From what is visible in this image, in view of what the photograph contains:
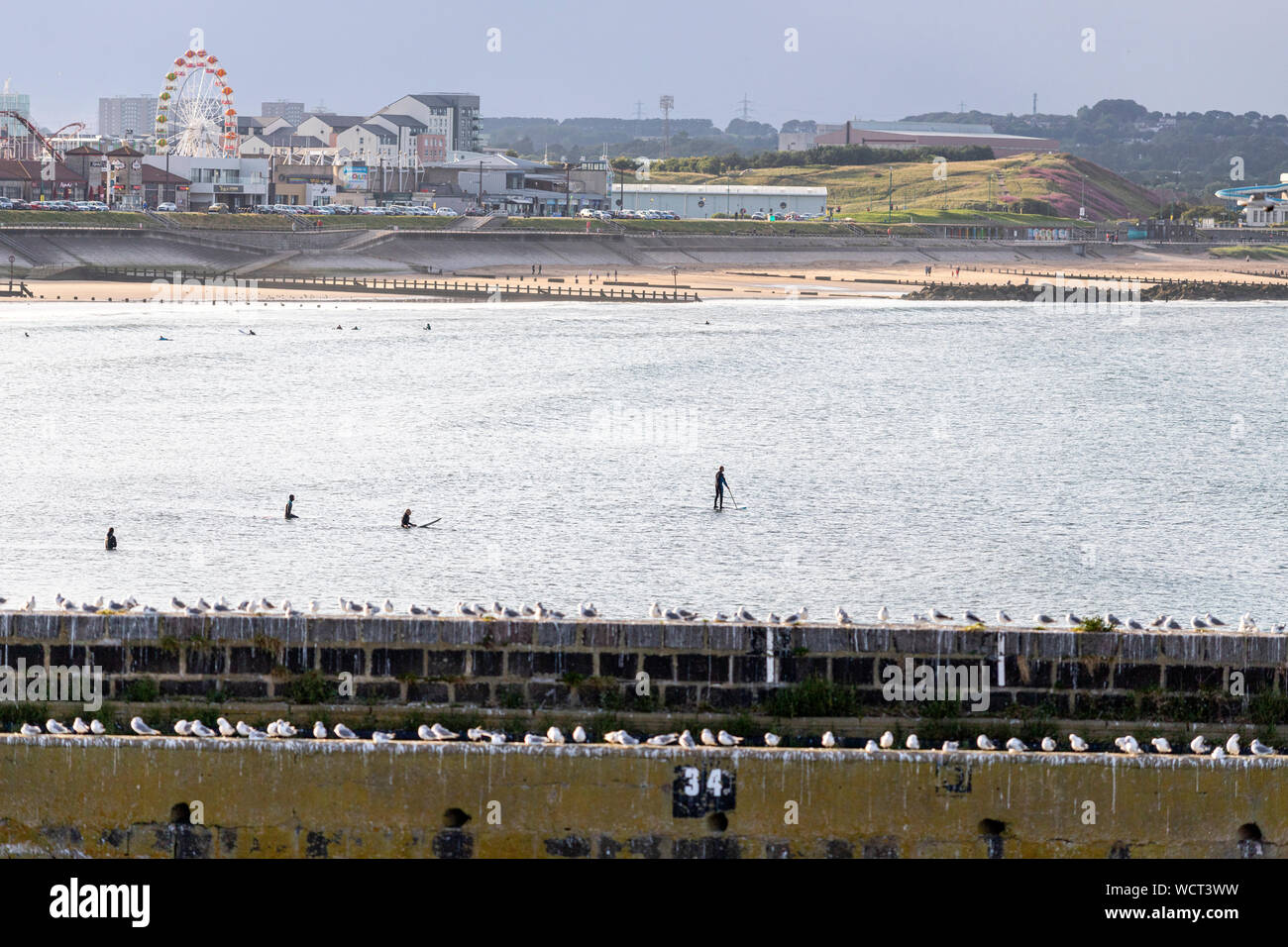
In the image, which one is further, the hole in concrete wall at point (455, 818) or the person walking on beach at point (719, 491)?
the person walking on beach at point (719, 491)

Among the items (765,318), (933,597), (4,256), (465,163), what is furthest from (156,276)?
(933,597)

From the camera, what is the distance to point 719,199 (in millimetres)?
181500

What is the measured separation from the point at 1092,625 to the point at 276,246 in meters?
106

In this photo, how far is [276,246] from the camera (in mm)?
121312

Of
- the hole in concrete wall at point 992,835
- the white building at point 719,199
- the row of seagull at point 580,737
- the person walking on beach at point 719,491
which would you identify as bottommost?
the person walking on beach at point 719,491

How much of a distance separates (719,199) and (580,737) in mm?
166682

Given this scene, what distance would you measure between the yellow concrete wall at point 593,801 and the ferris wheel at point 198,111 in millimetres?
140497

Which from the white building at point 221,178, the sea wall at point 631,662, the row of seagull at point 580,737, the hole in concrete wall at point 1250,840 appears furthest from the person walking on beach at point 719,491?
the white building at point 221,178

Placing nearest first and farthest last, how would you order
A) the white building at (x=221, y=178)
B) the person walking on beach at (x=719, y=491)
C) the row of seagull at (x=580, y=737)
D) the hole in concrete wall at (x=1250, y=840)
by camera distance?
1. the hole in concrete wall at (x=1250, y=840)
2. the row of seagull at (x=580, y=737)
3. the person walking on beach at (x=719, y=491)
4. the white building at (x=221, y=178)

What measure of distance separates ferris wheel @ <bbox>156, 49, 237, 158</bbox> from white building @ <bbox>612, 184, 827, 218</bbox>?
37311 mm

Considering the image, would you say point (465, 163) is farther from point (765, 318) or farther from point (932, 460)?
point (932, 460)

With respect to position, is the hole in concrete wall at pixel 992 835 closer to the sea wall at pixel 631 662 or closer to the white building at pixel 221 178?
the sea wall at pixel 631 662

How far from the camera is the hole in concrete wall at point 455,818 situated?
17.2m

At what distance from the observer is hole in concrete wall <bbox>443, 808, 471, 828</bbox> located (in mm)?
17203
